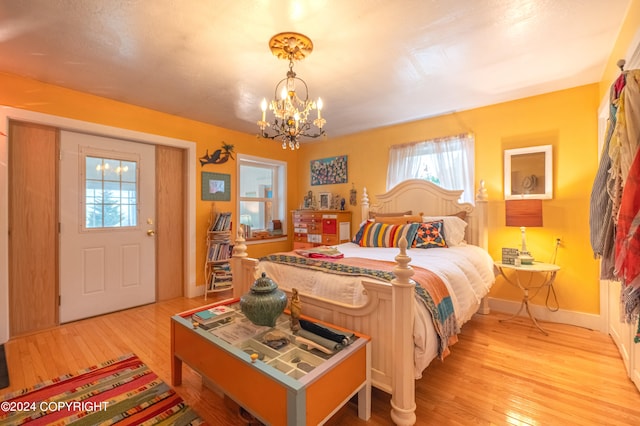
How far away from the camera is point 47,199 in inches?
110

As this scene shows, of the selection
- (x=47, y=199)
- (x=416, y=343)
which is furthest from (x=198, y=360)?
(x=47, y=199)

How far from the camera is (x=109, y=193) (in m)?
3.20

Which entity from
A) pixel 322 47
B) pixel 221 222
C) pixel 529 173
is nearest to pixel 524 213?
pixel 529 173

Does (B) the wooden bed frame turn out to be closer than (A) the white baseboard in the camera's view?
Yes

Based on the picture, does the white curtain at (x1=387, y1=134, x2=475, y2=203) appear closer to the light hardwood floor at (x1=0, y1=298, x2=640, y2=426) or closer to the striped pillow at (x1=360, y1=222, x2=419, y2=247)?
the striped pillow at (x1=360, y1=222, x2=419, y2=247)

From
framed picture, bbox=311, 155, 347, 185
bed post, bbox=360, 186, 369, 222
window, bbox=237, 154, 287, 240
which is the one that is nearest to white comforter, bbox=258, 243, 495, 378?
bed post, bbox=360, 186, 369, 222

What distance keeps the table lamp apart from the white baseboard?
0.65 metres

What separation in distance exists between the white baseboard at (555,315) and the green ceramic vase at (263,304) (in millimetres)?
2749

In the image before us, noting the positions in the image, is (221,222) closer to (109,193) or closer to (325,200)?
(109,193)

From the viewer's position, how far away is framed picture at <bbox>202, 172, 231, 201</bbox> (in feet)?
12.8

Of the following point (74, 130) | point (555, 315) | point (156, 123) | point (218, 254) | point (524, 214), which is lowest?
point (555, 315)

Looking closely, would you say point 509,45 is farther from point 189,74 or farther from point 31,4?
point 31,4

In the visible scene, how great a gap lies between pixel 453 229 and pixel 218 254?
2970 mm

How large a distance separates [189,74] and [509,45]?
260 cm
